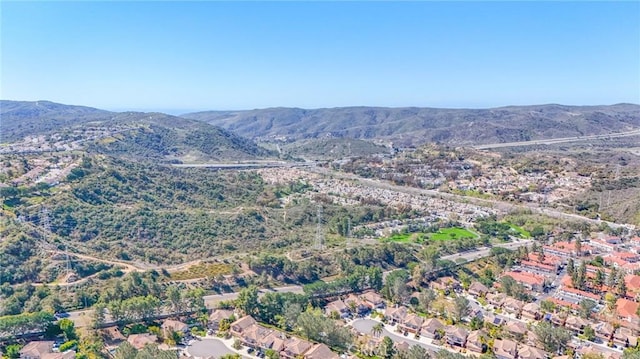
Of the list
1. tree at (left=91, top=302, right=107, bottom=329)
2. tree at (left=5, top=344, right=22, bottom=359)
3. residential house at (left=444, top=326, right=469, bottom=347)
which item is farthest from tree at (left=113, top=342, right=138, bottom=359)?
residential house at (left=444, top=326, right=469, bottom=347)

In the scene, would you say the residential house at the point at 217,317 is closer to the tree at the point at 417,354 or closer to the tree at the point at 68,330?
the tree at the point at 68,330

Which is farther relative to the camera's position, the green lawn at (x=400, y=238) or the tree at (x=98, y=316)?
the green lawn at (x=400, y=238)

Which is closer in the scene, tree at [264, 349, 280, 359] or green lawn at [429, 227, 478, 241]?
tree at [264, 349, 280, 359]

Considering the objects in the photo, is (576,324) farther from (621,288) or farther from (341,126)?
(341,126)

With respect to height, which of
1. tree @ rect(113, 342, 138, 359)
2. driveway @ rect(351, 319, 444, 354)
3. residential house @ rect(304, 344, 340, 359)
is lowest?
driveway @ rect(351, 319, 444, 354)

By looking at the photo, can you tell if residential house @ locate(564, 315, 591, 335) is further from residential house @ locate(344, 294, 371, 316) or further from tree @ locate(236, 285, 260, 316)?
tree @ locate(236, 285, 260, 316)

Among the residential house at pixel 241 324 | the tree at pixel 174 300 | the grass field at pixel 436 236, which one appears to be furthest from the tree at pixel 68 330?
the grass field at pixel 436 236

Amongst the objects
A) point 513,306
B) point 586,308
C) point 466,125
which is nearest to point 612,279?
point 586,308
